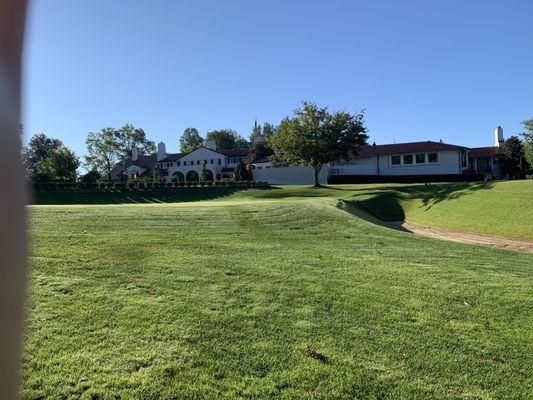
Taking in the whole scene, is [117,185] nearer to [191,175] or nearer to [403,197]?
[403,197]

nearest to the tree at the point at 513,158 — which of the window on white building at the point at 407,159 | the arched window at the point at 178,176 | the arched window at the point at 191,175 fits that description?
the window on white building at the point at 407,159

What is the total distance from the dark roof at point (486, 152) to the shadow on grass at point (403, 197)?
117ft

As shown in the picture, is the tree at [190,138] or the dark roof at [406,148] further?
the tree at [190,138]

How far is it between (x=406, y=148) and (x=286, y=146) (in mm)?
20115

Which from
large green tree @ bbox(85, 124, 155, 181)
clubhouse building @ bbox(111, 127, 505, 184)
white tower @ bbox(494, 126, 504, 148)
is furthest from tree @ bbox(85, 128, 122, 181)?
white tower @ bbox(494, 126, 504, 148)

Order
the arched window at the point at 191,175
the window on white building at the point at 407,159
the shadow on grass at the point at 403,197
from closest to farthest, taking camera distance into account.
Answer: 1. the shadow on grass at the point at 403,197
2. the window on white building at the point at 407,159
3. the arched window at the point at 191,175

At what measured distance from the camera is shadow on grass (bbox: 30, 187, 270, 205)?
34156 millimetres

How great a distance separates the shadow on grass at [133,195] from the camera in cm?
3416

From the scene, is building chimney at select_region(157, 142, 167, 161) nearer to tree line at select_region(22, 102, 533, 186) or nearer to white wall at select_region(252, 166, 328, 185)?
tree line at select_region(22, 102, 533, 186)

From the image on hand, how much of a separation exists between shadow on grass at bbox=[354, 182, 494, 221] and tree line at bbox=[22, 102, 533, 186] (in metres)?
9.84

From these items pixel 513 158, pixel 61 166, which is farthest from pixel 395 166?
pixel 61 166

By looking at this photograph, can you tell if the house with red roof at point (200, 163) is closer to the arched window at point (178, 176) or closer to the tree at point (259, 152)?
the arched window at point (178, 176)

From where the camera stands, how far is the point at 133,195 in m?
37.4

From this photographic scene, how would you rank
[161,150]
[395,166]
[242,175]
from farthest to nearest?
1. [161,150]
2. [395,166]
3. [242,175]
